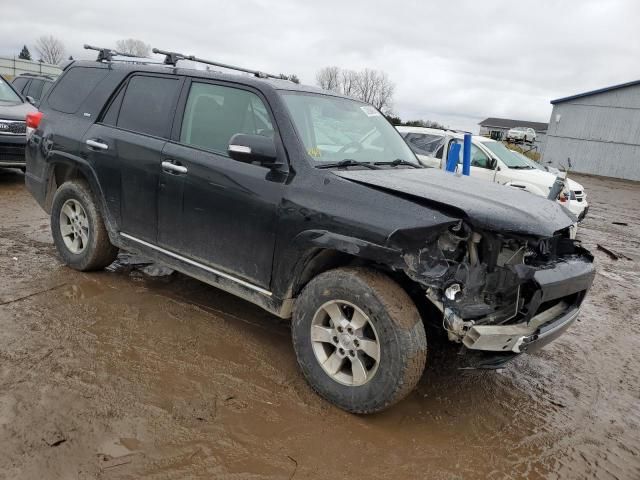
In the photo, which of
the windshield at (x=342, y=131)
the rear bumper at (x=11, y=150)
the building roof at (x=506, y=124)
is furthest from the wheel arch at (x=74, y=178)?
the building roof at (x=506, y=124)

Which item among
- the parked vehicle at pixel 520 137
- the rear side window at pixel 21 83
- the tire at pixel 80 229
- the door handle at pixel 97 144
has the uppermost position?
the parked vehicle at pixel 520 137

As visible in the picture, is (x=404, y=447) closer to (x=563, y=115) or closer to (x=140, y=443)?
(x=140, y=443)

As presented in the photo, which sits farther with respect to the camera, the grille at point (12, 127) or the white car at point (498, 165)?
the white car at point (498, 165)

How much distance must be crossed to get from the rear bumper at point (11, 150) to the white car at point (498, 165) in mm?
7114

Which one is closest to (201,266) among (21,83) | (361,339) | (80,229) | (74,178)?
(361,339)

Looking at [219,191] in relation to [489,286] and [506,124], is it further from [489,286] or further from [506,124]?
[506,124]

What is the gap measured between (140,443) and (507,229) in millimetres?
2258

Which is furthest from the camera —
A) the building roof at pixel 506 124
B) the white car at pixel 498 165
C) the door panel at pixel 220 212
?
the building roof at pixel 506 124

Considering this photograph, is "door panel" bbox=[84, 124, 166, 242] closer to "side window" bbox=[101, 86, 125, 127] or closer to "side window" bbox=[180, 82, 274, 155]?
"side window" bbox=[101, 86, 125, 127]

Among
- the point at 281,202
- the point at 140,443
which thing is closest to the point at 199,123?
the point at 281,202

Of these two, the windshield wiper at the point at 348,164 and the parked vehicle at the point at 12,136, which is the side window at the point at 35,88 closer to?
the parked vehicle at the point at 12,136

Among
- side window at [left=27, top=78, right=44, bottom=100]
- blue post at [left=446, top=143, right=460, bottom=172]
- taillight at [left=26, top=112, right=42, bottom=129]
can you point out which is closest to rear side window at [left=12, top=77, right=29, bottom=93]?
side window at [left=27, top=78, right=44, bottom=100]

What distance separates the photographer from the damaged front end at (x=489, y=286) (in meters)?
2.69

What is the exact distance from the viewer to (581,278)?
309 centimetres
